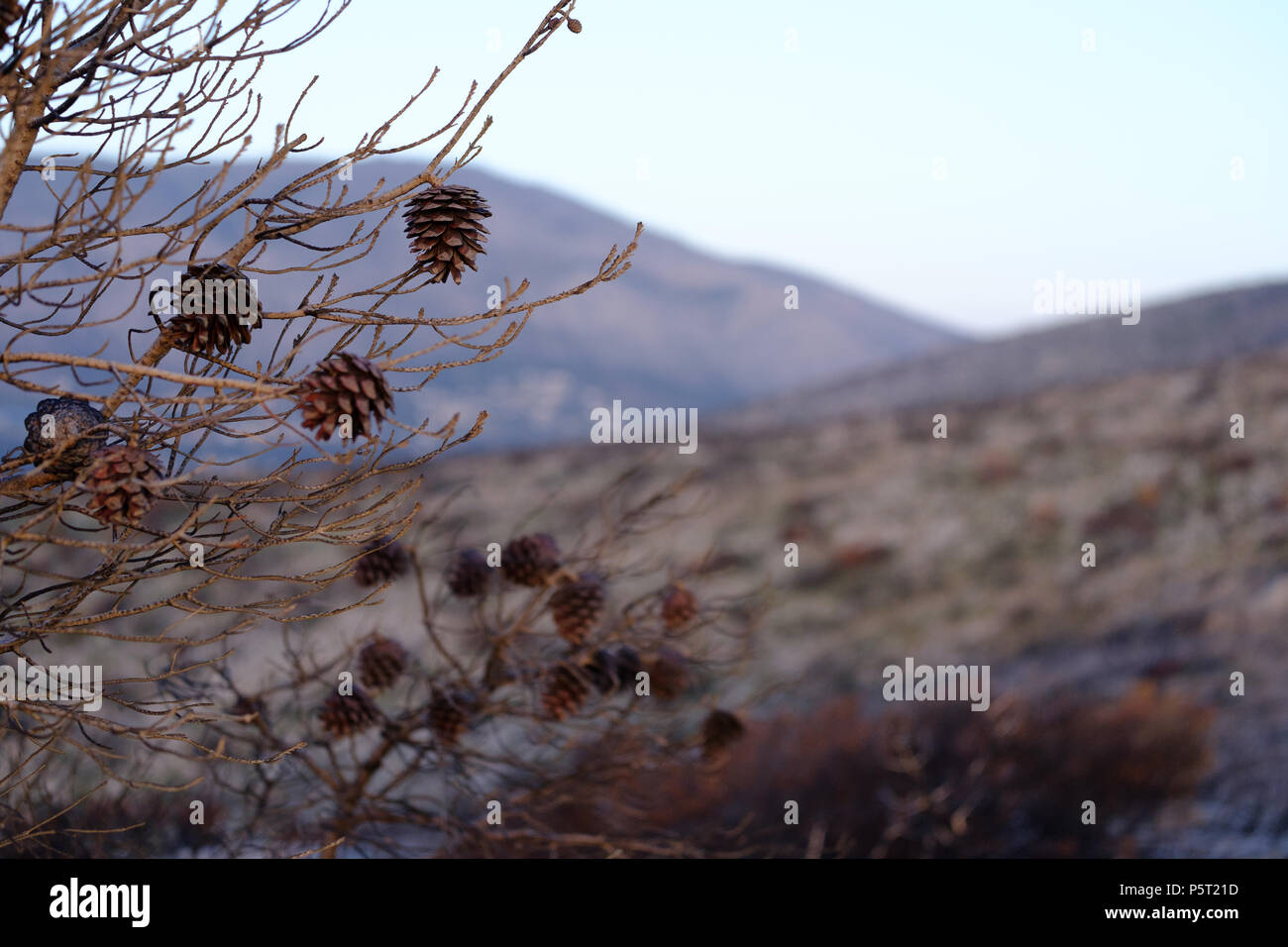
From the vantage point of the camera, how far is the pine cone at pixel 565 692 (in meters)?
3.79

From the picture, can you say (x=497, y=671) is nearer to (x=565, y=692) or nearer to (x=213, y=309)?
(x=565, y=692)

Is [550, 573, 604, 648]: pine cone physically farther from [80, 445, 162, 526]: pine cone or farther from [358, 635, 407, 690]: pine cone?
[80, 445, 162, 526]: pine cone

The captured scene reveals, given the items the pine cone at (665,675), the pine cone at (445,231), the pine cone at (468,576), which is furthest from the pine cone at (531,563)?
the pine cone at (445,231)

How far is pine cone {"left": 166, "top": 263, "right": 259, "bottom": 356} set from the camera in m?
2.50

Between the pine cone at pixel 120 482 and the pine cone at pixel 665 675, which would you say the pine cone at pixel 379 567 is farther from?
the pine cone at pixel 120 482

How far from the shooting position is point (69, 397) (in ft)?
8.01

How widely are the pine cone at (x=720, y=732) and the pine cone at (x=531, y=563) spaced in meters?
0.93

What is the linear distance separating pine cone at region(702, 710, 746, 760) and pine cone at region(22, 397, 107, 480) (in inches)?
99.0

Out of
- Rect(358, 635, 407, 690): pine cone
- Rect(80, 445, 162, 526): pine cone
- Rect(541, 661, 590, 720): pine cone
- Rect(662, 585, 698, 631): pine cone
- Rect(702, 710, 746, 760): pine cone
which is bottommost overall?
Rect(702, 710, 746, 760): pine cone

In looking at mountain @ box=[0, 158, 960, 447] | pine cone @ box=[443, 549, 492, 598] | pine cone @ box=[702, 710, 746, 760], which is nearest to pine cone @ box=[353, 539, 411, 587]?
pine cone @ box=[443, 549, 492, 598]

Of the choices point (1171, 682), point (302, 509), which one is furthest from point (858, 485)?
point (302, 509)

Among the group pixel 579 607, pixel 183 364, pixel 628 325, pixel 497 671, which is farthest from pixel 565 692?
pixel 628 325

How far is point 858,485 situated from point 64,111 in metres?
19.2
